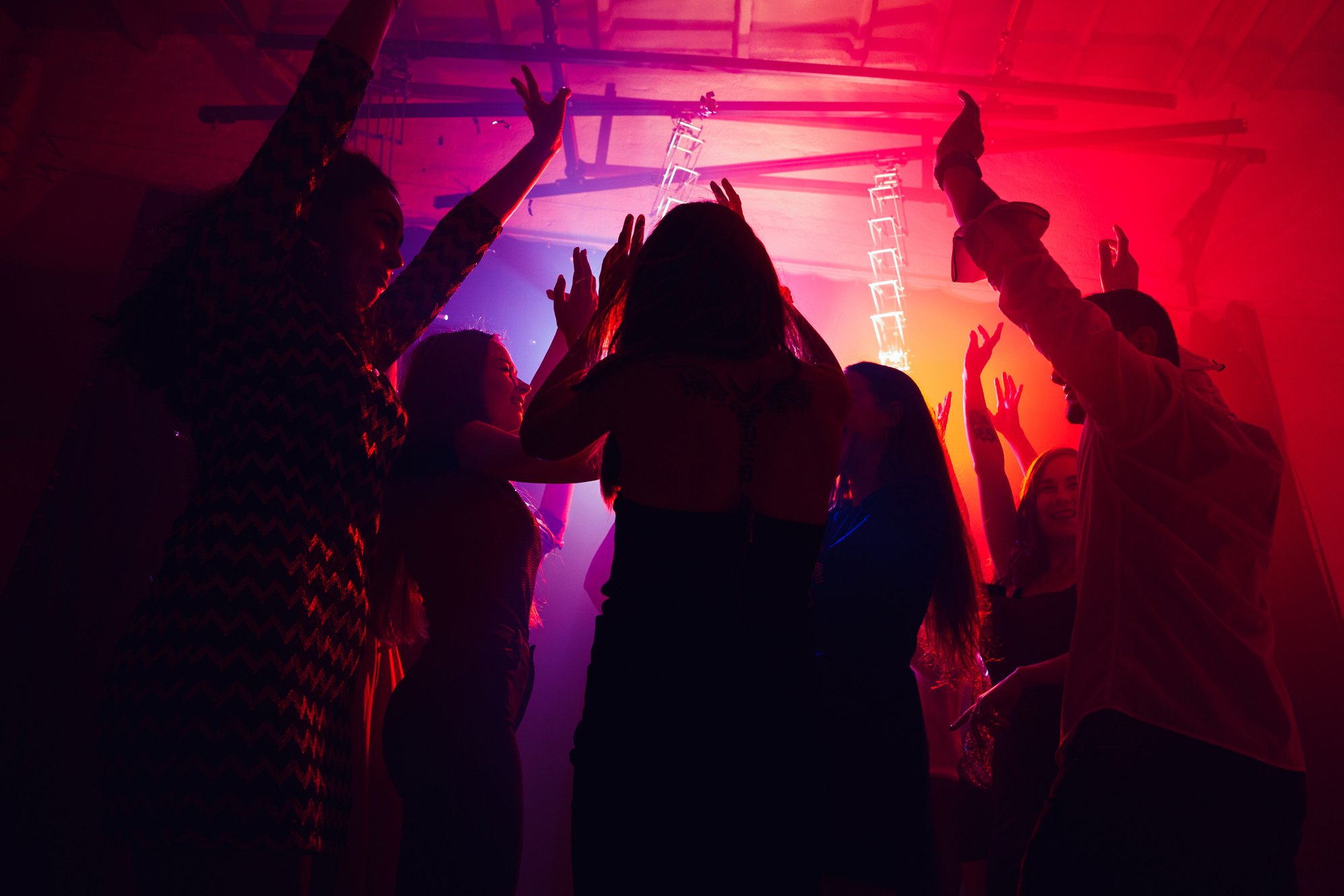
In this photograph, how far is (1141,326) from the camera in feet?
6.26

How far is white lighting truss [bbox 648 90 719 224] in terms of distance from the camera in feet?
13.1

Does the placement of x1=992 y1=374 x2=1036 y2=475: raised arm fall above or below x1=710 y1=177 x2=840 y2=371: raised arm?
above

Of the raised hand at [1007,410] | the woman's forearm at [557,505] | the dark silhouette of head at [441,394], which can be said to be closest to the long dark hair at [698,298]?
the dark silhouette of head at [441,394]

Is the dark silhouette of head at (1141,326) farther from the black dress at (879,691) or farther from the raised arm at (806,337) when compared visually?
the raised arm at (806,337)

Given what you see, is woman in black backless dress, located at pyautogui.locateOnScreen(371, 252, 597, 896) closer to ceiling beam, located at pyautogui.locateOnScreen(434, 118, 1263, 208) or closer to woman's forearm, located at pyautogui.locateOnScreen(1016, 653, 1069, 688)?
woman's forearm, located at pyautogui.locateOnScreen(1016, 653, 1069, 688)

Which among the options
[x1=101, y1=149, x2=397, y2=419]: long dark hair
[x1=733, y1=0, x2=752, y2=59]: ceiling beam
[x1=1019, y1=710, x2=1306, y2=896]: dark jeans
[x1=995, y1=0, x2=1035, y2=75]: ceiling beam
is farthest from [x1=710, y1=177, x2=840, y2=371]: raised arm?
[x1=733, y1=0, x2=752, y2=59]: ceiling beam

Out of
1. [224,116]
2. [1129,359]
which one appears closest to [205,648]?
[1129,359]

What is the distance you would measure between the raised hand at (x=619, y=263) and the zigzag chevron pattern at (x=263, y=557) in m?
0.50

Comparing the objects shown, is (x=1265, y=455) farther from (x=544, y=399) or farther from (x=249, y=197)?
(x=249, y=197)

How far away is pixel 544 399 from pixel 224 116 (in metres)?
3.69

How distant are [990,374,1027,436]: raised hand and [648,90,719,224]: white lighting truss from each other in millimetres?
1927

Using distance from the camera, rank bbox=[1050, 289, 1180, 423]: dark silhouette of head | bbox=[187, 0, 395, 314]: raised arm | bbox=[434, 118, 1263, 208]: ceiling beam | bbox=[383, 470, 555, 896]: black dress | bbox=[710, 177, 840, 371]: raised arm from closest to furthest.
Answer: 1. bbox=[187, 0, 395, 314]: raised arm
2. bbox=[710, 177, 840, 371]: raised arm
3. bbox=[383, 470, 555, 896]: black dress
4. bbox=[1050, 289, 1180, 423]: dark silhouette of head
5. bbox=[434, 118, 1263, 208]: ceiling beam

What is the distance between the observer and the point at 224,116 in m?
3.88

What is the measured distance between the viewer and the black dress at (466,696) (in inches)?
64.4
